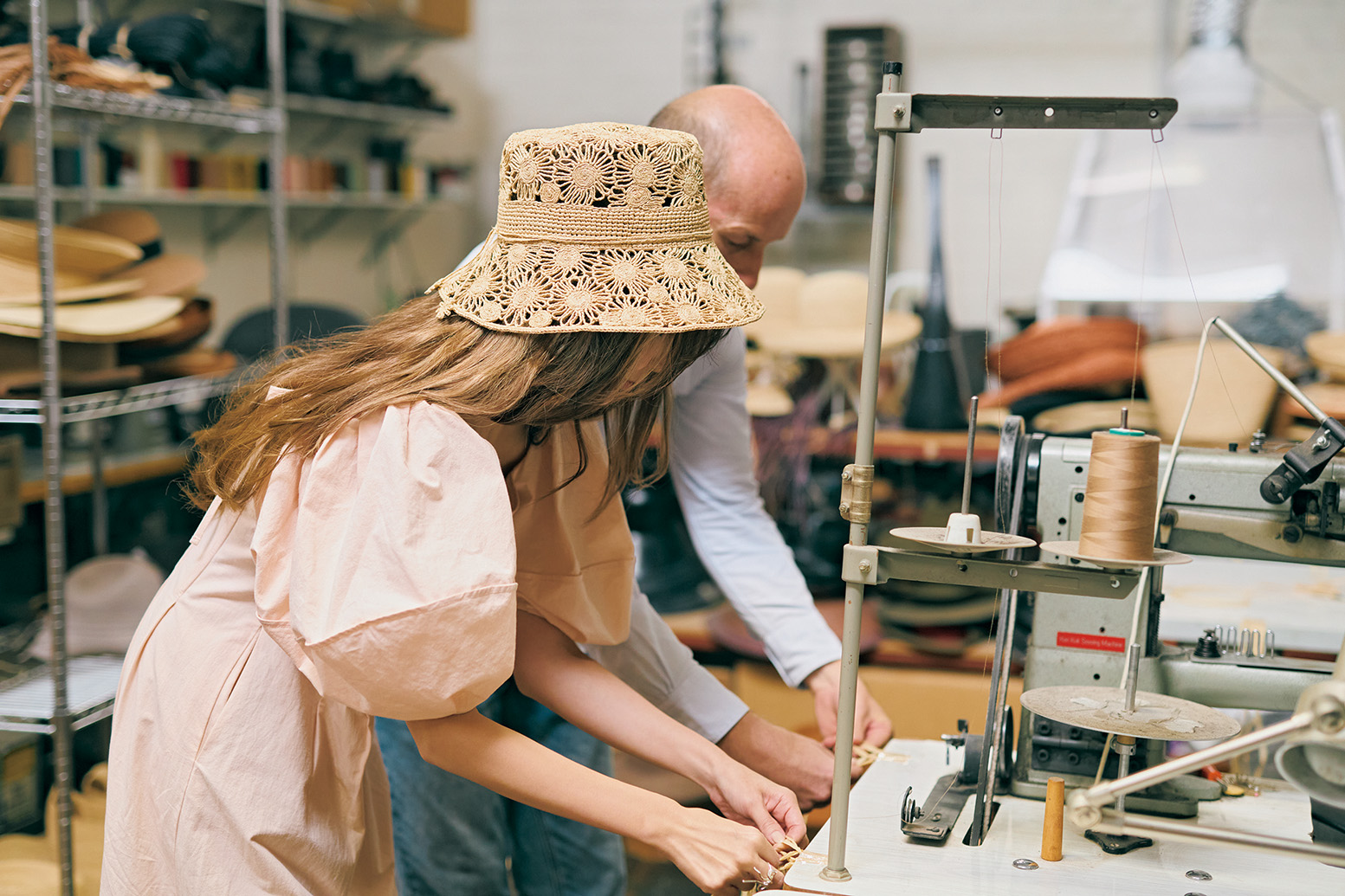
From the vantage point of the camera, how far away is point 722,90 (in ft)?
4.66

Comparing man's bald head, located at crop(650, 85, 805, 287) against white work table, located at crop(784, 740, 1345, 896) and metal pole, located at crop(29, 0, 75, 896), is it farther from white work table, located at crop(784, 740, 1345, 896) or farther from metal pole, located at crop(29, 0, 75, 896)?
metal pole, located at crop(29, 0, 75, 896)

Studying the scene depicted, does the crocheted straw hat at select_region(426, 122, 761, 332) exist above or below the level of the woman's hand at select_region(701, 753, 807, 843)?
above

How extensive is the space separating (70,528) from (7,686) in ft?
3.54

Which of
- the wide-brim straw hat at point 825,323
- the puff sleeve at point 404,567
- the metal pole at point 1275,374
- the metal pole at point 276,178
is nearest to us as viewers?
the puff sleeve at point 404,567

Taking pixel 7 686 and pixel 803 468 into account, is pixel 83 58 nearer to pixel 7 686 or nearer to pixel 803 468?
pixel 7 686

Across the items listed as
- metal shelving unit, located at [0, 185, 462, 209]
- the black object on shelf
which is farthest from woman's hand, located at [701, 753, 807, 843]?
metal shelving unit, located at [0, 185, 462, 209]

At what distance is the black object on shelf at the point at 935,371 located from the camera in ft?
8.83

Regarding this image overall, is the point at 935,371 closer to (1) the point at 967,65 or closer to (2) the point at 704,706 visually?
(2) the point at 704,706

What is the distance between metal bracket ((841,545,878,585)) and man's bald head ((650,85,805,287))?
22.0 inches

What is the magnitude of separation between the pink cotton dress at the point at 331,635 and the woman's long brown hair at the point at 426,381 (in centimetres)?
3

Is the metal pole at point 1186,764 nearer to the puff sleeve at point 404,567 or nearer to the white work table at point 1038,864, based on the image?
the white work table at point 1038,864

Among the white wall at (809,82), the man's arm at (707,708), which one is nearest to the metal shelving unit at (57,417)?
the man's arm at (707,708)

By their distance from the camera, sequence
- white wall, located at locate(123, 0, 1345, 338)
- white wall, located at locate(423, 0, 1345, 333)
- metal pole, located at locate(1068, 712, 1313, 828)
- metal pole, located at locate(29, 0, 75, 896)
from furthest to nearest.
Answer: white wall, located at locate(123, 0, 1345, 338)
white wall, located at locate(423, 0, 1345, 333)
metal pole, located at locate(29, 0, 75, 896)
metal pole, located at locate(1068, 712, 1313, 828)

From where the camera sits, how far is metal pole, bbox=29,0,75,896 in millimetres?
1701
